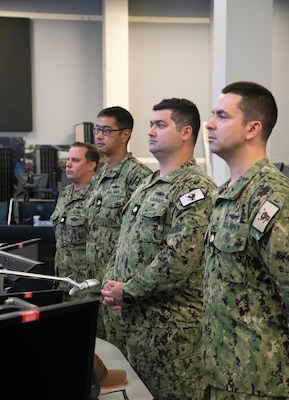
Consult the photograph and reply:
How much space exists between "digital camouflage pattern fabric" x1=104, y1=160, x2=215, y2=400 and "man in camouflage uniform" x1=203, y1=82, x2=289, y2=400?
332mm

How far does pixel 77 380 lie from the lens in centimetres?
106

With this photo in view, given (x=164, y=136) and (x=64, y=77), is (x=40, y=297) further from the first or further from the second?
(x=64, y=77)

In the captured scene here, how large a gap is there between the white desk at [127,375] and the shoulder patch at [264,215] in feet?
1.72

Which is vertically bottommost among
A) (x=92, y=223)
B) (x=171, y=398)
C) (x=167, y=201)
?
(x=171, y=398)

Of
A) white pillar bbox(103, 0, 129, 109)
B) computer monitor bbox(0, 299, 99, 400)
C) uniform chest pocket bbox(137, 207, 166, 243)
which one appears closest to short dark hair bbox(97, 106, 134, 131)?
uniform chest pocket bbox(137, 207, 166, 243)

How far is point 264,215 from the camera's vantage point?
1.40m

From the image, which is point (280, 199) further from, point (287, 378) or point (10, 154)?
point (10, 154)

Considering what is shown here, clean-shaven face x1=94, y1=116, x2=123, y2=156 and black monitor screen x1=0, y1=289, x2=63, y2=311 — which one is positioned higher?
clean-shaven face x1=94, y1=116, x2=123, y2=156

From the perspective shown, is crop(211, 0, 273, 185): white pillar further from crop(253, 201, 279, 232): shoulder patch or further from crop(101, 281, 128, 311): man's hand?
crop(253, 201, 279, 232): shoulder patch

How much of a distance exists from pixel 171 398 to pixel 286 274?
34.8 inches

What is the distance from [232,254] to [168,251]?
18.4 inches

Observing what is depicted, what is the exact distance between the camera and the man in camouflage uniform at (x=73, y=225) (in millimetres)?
3111

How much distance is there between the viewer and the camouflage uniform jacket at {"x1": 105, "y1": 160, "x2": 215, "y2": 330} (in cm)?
192

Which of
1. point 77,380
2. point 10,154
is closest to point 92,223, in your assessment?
point 77,380
